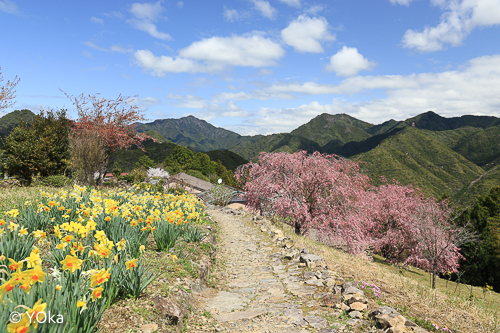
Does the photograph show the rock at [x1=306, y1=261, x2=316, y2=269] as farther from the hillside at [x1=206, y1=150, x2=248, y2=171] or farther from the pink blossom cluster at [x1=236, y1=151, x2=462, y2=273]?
the hillside at [x1=206, y1=150, x2=248, y2=171]

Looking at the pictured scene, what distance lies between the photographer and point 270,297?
487 centimetres

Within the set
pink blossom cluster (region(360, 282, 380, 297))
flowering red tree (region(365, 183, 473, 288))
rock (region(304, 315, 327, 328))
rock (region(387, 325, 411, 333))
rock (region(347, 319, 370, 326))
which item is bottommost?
flowering red tree (region(365, 183, 473, 288))

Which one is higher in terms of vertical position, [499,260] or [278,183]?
[278,183]

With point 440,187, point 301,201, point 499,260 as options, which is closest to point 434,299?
point 301,201

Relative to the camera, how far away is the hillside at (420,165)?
253 feet

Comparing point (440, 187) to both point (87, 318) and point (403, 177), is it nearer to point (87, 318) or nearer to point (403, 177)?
point (403, 177)

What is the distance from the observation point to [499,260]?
2591cm

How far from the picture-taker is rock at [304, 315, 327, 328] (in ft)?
12.3

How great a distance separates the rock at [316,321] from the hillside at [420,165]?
73.5 meters

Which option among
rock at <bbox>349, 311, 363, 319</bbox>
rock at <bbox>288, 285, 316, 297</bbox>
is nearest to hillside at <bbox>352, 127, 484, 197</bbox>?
rock at <bbox>288, 285, 316, 297</bbox>

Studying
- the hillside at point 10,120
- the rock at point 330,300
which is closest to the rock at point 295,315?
the rock at point 330,300

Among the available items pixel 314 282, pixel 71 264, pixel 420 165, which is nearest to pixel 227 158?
pixel 420 165

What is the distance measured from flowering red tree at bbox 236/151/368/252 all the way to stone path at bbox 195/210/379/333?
405 centimetres

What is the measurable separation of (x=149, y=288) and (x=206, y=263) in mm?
2171
